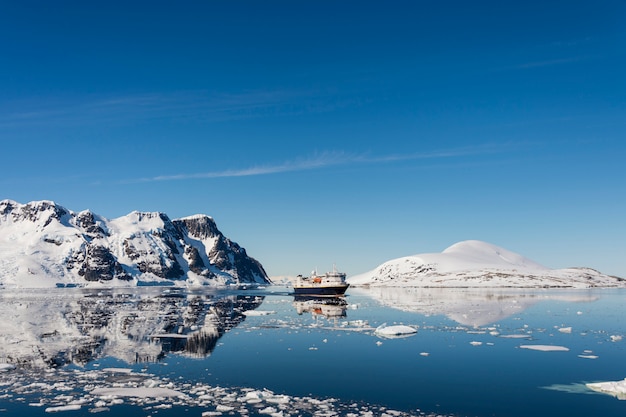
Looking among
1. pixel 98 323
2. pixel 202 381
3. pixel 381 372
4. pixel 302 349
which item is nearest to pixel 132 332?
pixel 98 323

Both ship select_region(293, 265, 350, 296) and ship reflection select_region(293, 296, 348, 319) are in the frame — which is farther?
ship select_region(293, 265, 350, 296)

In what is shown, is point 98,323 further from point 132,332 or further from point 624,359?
point 624,359

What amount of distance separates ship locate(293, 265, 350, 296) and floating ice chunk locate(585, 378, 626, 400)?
92696 mm

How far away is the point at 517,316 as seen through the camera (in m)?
59.3

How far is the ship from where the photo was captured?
379 ft

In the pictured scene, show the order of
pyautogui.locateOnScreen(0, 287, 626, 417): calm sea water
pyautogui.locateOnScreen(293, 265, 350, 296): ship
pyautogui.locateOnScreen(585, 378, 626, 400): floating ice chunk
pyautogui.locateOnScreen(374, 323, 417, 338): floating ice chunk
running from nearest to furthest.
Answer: pyautogui.locateOnScreen(0, 287, 626, 417): calm sea water → pyautogui.locateOnScreen(585, 378, 626, 400): floating ice chunk → pyautogui.locateOnScreen(374, 323, 417, 338): floating ice chunk → pyautogui.locateOnScreen(293, 265, 350, 296): ship

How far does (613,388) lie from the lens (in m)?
21.8

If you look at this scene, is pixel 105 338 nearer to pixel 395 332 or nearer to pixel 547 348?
pixel 395 332

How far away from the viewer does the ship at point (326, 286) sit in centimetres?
11550

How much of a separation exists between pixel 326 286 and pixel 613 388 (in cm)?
9614

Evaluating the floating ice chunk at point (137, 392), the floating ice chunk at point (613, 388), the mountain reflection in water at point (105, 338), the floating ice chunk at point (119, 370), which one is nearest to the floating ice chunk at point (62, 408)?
the floating ice chunk at point (137, 392)

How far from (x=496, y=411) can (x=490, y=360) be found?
12.1 metres

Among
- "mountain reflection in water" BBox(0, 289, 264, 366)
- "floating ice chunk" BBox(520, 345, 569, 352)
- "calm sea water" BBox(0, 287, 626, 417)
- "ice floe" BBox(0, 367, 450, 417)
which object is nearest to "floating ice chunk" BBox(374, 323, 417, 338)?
"calm sea water" BBox(0, 287, 626, 417)

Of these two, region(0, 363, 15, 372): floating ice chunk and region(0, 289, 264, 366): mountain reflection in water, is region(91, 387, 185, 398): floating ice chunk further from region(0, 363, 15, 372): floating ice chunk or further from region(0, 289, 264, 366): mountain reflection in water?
region(0, 363, 15, 372): floating ice chunk
